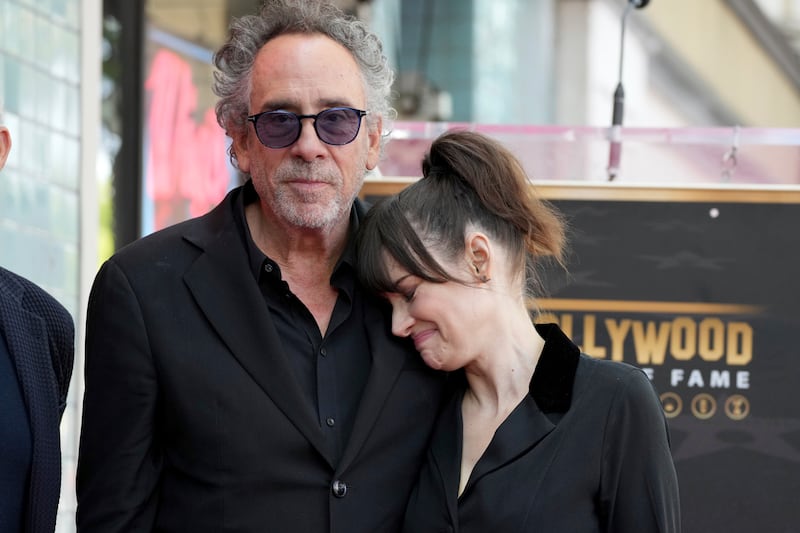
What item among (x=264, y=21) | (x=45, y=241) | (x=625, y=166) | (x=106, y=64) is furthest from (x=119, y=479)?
(x=106, y=64)

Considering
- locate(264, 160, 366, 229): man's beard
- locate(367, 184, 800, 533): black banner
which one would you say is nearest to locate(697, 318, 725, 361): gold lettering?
locate(367, 184, 800, 533): black banner

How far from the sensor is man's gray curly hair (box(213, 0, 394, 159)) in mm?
2863

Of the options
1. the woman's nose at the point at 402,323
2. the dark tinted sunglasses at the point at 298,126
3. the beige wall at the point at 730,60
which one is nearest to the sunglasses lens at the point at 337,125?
the dark tinted sunglasses at the point at 298,126

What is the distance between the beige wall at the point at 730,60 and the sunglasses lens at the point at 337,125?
955cm

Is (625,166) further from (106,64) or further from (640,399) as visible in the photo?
(106,64)

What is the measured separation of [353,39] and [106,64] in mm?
3508

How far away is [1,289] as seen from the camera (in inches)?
112

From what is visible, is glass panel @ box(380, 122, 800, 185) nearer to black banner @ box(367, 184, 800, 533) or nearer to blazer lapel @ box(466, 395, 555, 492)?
black banner @ box(367, 184, 800, 533)

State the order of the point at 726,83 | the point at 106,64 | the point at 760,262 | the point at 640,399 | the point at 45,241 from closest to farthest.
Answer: the point at 640,399
the point at 760,262
the point at 45,241
the point at 106,64
the point at 726,83

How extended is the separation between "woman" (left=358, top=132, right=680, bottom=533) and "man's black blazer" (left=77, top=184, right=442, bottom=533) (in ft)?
0.46

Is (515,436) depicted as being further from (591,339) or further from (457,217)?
(591,339)

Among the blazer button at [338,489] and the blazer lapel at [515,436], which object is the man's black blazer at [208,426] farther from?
the blazer lapel at [515,436]

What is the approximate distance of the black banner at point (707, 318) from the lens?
3355 millimetres

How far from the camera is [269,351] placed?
274 centimetres
